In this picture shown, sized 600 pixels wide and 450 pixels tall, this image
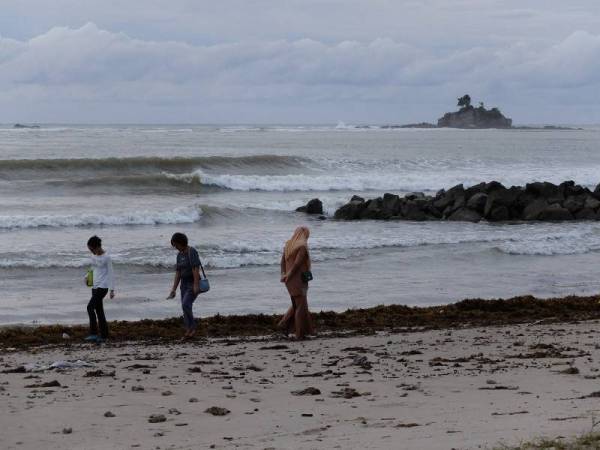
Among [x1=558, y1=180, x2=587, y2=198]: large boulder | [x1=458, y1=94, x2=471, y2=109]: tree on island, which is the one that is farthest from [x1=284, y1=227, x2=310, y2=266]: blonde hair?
[x1=458, y1=94, x2=471, y2=109]: tree on island

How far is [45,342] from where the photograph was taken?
1112 cm

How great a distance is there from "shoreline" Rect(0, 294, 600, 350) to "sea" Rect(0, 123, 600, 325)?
112 centimetres

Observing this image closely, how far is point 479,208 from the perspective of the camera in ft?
101

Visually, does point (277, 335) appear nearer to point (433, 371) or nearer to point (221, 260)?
point (433, 371)

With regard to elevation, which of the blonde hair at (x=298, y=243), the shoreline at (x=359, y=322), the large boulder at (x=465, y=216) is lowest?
the shoreline at (x=359, y=322)

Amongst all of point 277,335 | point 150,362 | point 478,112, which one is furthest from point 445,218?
point 478,112

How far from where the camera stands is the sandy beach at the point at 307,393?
20.4ft

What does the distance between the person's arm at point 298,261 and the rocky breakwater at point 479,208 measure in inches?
740

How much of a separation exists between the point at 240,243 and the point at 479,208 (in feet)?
36.4

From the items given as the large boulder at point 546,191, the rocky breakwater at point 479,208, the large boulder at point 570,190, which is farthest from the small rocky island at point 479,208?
the large boulder at point 570,190

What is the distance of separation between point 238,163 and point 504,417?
43.4m

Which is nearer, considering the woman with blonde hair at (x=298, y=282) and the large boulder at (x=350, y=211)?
the woman with blonde hair at (x=298, y=282)

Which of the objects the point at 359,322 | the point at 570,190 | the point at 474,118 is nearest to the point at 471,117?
the point at 474,118

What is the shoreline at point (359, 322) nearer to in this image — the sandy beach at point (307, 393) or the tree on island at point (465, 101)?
the sandy beach at point (307, 393)
